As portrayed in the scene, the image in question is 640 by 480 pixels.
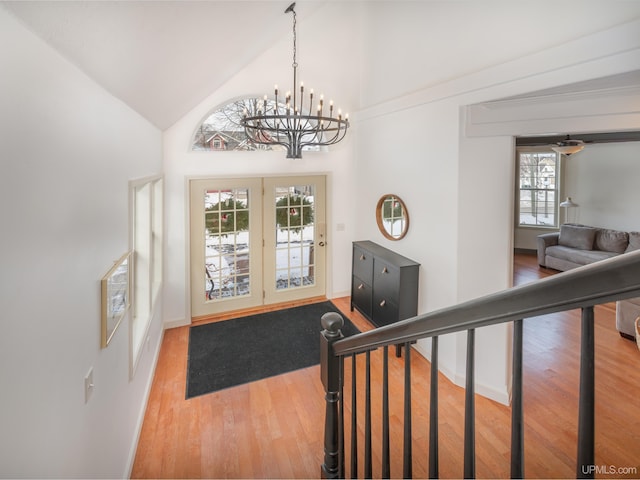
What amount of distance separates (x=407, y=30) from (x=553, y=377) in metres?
3.70

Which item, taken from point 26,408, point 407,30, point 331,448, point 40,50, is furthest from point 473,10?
point 26,408

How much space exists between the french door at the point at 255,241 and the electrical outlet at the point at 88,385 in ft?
10.2

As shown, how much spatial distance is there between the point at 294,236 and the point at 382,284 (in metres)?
1.66

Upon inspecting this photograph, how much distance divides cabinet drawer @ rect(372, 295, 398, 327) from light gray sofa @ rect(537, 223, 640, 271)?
4.66 metres

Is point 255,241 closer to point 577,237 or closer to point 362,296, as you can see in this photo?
point 362,296

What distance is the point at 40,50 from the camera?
1.07m

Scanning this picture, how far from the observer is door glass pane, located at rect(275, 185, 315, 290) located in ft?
16.5

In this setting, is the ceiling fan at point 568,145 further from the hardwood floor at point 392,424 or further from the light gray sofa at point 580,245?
the hardwood floor at point 392,424

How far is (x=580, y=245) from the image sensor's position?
7.11 metres

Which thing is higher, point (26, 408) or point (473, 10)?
point (473, 10)

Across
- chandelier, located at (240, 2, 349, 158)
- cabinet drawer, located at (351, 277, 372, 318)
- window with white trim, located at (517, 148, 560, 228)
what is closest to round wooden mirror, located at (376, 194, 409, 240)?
cabinet drawer, located at (351, 277, 372, 318)

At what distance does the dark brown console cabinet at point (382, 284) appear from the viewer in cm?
371

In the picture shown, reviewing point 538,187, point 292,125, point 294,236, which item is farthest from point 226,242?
point 538,187

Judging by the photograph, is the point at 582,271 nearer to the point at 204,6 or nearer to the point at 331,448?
the point at 204,6
